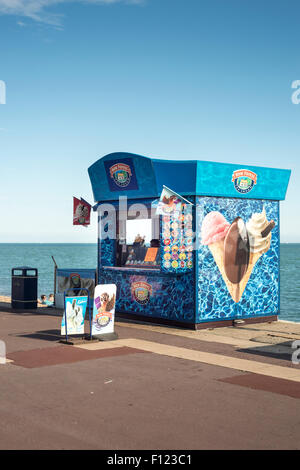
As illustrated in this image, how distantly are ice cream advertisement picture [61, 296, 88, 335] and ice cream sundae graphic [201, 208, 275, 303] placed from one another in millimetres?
3911

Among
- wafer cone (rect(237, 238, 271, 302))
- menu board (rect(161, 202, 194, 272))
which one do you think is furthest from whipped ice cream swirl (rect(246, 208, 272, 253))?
menu board (rect(161, 202, 194, 272))

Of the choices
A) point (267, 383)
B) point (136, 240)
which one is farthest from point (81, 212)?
point (267, 383)

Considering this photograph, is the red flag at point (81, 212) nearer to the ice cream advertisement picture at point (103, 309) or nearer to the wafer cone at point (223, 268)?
the wafer cone at point (223, 268)

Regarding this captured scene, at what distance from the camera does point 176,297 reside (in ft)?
53.8

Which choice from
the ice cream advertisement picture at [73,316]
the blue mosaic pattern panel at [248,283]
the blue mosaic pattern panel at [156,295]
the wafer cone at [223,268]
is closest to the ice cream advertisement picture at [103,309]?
the ice cream advertisement picture at [73,316]

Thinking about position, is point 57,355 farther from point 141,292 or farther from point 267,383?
point 141,292

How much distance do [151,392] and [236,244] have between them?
8049 millimetres

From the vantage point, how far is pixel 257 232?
17.4m

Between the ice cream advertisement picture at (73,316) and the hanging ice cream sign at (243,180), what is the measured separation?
18.2 feet

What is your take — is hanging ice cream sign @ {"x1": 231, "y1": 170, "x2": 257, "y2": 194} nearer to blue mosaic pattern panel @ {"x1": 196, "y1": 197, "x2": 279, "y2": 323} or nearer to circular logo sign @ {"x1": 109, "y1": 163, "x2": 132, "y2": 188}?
blue mosaic pattern panel @ {"x1": 196, "y1": 197, "x2": 279, "y2": 323}

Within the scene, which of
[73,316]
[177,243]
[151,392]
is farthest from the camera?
[177,243]
